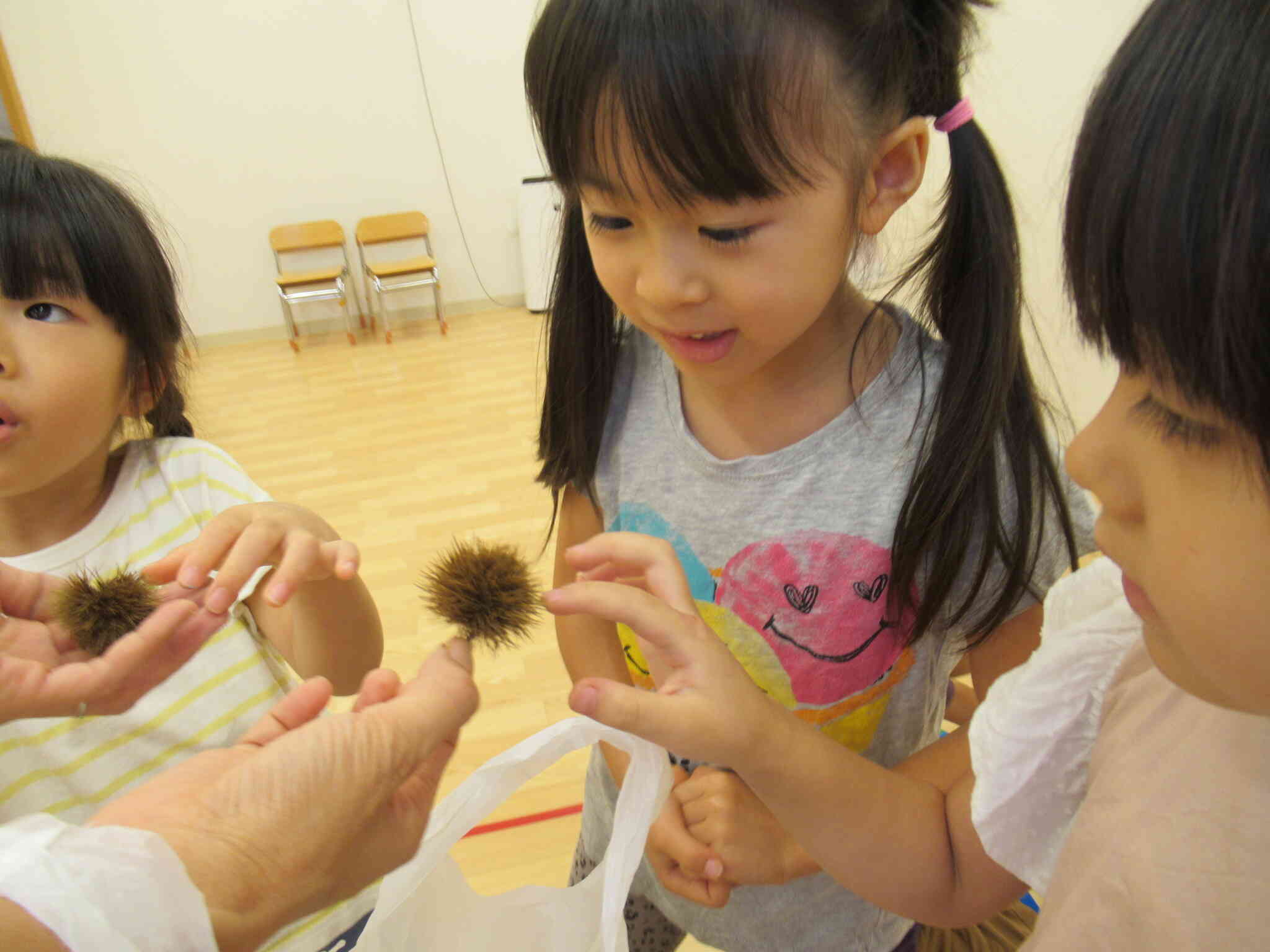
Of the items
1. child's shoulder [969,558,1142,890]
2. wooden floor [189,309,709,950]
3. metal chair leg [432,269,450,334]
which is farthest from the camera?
metal chair leg [432,269,450,334]

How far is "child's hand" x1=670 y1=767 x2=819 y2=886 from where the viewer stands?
628 millimetres

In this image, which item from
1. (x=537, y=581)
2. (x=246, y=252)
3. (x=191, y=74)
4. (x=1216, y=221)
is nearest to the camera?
(x=1216, y=221)

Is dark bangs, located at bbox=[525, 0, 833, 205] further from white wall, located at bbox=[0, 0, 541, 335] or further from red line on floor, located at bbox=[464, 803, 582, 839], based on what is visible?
white wall, located at bbox=[0, 0, 541, 335]

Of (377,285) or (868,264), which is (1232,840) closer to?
(868,264)

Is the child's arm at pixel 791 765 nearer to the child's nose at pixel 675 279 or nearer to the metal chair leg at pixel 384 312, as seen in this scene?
the child's nose at pixel 675 279

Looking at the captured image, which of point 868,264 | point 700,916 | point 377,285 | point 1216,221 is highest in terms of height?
point 1216,221

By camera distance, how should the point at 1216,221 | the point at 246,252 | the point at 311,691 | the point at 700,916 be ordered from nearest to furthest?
the point at 1216,221 < the point at 311,691 < the point at 700,916 < the point at 246,252

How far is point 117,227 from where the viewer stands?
73 cm

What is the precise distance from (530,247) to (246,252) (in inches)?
62.0

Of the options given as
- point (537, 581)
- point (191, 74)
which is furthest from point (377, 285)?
point (537, 581)

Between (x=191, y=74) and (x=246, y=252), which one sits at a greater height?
(x=191, y=74)

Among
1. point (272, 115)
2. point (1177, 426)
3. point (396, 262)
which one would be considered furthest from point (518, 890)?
point (272, 115)

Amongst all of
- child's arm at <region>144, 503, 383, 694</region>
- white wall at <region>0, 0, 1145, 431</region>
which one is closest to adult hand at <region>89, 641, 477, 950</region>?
child's arm at <region>144, 503, 383, 694</region>

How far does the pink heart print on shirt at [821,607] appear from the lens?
25.8 inches
